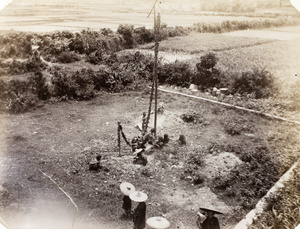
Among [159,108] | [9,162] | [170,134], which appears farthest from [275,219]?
[9,162]

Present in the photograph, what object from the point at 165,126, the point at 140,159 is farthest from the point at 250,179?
the point at 165,126

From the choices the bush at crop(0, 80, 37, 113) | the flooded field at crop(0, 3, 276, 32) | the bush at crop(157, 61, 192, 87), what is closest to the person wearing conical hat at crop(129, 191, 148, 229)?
the flooded field at crop(0, 3, 276, 32)

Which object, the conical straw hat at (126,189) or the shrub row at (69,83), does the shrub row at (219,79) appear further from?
the conical straw hat at (126,189)

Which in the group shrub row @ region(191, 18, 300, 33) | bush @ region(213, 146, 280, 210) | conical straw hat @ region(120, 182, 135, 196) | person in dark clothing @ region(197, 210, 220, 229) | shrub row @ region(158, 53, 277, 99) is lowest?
bush @ region(213, 146, 280, 210)

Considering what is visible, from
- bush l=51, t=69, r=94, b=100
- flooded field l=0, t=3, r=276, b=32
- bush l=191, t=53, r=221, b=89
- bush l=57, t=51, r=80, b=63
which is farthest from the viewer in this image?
bush l=57, t=51, r=80, b=63

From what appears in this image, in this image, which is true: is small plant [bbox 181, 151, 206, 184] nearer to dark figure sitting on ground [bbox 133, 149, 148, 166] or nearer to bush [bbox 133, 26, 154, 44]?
dark figure sitting on ground [bbox 133, 149, 148, 166]

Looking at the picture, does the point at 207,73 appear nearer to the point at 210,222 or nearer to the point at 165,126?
the point at 165,126

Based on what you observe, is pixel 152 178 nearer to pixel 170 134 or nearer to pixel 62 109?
pixel 170 134
